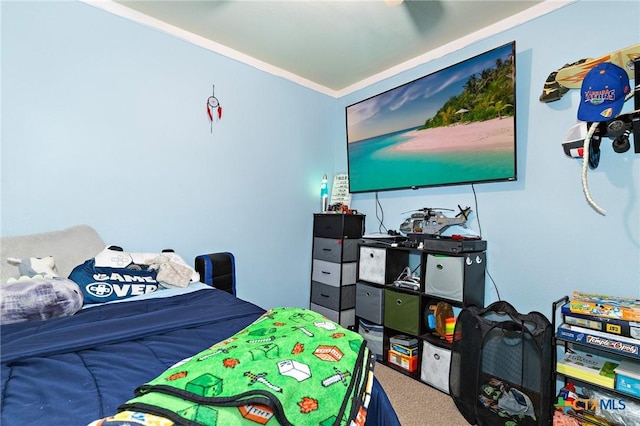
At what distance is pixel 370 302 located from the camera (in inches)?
98.1

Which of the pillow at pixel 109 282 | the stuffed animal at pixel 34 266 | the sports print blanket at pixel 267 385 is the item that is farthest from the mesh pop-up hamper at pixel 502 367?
the stuffed animal at pixel 34 266

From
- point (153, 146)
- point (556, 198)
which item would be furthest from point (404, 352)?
point (153, 146)

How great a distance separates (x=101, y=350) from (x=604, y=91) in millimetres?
2484

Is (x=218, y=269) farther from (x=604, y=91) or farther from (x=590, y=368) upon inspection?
(x=604, y=91)

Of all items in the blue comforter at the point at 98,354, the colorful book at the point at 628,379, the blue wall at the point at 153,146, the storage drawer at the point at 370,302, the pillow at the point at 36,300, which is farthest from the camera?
the storage drawer at the point at 370,302

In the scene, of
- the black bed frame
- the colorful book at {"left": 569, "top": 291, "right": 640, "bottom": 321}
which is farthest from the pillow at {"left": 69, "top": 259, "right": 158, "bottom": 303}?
the colorful book at {"left": 569, "top": 291, "right": 640, "bottom": 321}

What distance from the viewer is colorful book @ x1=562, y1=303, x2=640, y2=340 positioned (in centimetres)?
137

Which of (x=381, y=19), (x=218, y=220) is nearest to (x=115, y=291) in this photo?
(x=218, y=220)

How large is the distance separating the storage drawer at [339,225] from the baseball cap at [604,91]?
1.80 metres

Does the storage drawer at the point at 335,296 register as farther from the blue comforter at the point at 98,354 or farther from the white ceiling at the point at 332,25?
the white ceiling at the point at 332,25

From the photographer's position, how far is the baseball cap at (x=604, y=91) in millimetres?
1544

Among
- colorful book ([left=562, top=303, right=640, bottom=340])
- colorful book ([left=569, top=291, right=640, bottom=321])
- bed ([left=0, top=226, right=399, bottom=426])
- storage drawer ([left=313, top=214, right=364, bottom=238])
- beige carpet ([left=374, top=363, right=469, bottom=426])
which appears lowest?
beige carpet ([left=374, top=363, right=469, bottom=426])

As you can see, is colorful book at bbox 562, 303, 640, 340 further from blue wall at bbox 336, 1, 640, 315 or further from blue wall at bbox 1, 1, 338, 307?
blue wall at bbox 1, 1, 338, 307

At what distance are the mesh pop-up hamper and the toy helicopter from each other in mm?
645
